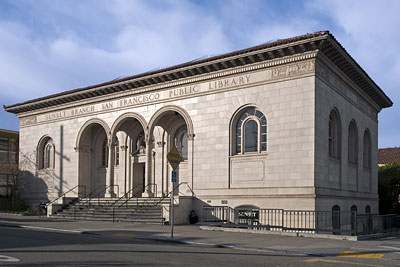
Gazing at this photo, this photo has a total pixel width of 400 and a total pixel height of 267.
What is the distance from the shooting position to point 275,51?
76.5 feet

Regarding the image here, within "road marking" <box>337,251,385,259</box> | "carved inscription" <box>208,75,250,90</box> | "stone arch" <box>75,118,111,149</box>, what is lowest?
"road marking" <box>337,251,385,259</box>

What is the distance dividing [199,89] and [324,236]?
473 inches

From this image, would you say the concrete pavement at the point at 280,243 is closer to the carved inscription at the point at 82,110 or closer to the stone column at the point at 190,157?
the stone column at the point at 190,157

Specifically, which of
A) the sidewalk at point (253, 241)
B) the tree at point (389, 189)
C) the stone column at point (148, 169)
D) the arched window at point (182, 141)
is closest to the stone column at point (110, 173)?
the stone column at point (148, 169)

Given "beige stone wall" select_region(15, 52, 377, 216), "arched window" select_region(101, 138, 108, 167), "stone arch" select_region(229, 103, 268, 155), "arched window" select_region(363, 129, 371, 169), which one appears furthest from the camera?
"arched window" select_region(101, 138, 108, 167)

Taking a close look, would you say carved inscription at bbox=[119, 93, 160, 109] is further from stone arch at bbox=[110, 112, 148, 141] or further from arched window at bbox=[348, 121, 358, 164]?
arched window at bbox=[348, 121, 358, 164]

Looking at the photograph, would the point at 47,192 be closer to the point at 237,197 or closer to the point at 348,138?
the point at 237,197

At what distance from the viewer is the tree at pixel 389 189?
3584 cm

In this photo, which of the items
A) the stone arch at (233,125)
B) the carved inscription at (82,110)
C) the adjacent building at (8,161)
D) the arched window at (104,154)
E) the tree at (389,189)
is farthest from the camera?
the adjacent building at (8,161)

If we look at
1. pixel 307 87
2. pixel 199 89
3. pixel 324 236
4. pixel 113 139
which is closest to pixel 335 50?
pixel 307 87

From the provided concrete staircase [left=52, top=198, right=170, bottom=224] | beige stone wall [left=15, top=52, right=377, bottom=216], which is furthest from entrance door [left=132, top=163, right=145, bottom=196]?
concrete staircase [left=52, top=198, right=170, bottom=224]

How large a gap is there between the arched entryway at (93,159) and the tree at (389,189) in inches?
836

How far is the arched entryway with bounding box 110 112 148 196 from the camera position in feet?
104

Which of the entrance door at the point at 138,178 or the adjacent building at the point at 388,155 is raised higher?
the adjacent building at the point at 388,155
